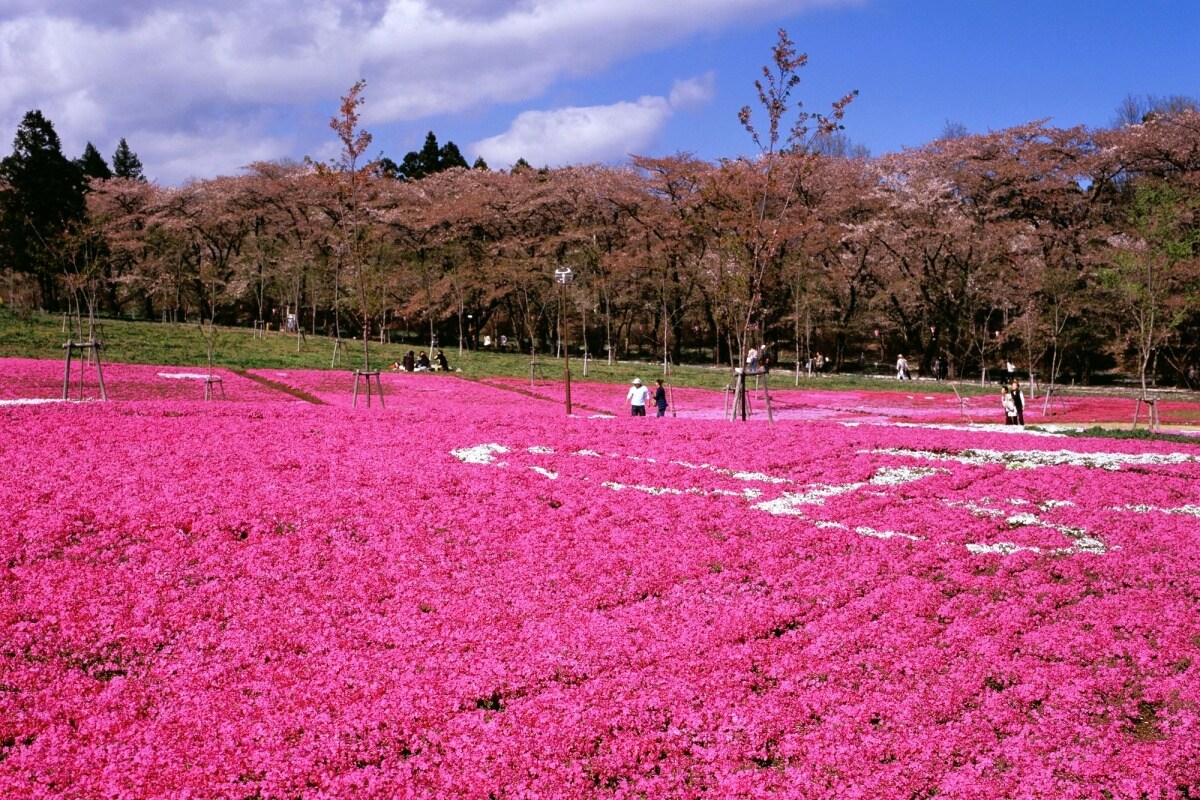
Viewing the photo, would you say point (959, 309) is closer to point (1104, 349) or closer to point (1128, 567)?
point (1104, 349)

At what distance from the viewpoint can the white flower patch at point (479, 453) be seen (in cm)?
1449

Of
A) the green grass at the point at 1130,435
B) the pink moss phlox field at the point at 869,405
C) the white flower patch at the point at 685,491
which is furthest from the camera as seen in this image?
the pink moss phlox field at the point at 869,405

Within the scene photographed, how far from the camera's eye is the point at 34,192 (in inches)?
2501

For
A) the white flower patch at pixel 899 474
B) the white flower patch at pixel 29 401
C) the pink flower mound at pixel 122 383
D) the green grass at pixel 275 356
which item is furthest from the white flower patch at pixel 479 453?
the green grass at pixel 275 356

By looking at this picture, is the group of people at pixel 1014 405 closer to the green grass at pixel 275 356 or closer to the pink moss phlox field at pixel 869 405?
the pink moss phlox field at pixel 869 405

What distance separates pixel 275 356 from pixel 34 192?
114ft

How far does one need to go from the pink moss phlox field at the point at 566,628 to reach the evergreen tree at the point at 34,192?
187ft

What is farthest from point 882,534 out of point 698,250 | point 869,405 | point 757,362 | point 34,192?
point 34,192

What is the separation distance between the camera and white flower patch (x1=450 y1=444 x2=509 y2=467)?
571 inches

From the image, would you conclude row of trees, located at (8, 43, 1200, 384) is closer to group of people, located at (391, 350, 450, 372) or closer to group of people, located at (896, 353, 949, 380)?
group of people, located at (896, 353, 949, 380)

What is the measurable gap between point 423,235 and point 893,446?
56.8 metres

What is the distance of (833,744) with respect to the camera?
20.7 feet

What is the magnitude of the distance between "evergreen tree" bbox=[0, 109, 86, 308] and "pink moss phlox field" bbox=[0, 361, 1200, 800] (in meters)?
57.0

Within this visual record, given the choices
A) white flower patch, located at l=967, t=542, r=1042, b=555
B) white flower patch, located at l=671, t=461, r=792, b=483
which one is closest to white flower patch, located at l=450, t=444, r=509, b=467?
white flower patch, located at l=671, t=461, r=792, b=483
